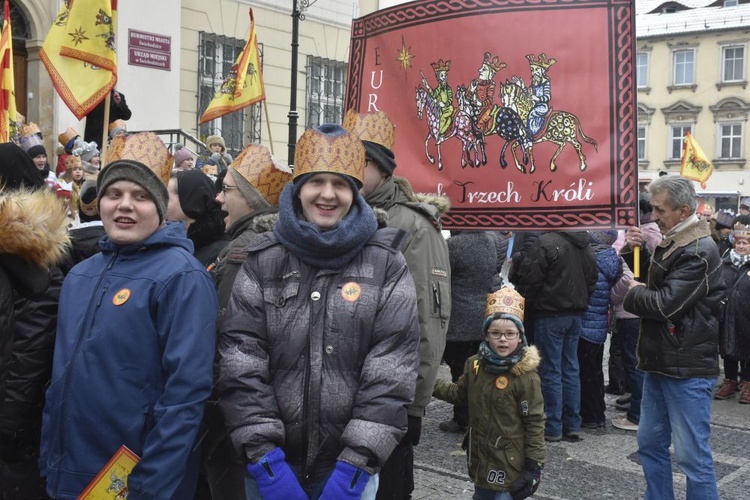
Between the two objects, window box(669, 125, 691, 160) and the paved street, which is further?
window box(669, 125, 691, 160)

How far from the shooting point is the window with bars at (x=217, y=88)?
16391 millimetres

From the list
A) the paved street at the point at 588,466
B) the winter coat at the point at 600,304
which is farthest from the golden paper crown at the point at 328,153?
the winter coat at the point at 600,304

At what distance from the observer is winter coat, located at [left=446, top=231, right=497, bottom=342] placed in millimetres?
7234

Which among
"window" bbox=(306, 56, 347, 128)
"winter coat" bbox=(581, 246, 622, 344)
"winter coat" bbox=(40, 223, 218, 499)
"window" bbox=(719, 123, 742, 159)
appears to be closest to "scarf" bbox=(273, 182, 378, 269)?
"winter coat" bbox=(40, 223, 218, 499)

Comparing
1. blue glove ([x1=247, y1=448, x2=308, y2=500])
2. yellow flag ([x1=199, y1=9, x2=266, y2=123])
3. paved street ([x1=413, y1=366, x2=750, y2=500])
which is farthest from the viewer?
yellow flag ([x1=199, y1=9, x2=266, y2=123])

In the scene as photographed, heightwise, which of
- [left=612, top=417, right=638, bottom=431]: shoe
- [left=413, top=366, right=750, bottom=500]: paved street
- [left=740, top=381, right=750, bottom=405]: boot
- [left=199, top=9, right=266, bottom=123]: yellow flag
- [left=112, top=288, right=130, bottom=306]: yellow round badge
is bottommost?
[left=413, top=366, right=750, bottom=500]: paved street

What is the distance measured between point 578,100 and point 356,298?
210 centimetres

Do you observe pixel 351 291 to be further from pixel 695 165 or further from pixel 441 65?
pixel 695 165

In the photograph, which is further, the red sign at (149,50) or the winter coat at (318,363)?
the red sign at (149,50)

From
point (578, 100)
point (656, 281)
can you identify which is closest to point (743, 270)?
point (656, 281)

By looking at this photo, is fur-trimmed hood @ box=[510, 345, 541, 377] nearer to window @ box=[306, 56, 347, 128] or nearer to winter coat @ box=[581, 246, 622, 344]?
winter coat @ box=[581, 246, 622, 344]

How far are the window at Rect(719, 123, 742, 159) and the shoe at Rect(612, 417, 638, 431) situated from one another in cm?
4461

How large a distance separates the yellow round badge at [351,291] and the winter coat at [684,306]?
8.27ft

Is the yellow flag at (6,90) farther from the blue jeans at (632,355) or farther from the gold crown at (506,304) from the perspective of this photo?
the blue jeans at (632,355)
